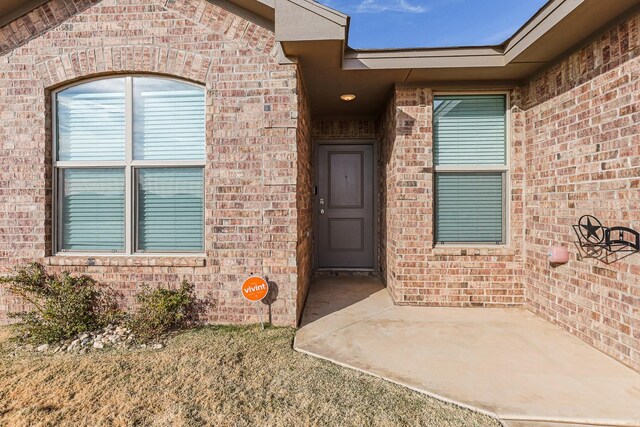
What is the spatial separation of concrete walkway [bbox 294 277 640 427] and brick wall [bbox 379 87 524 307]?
7.7 inches

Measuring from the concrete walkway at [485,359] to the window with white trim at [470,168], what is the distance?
968 millimetres

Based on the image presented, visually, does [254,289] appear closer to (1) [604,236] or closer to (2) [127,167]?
(2) [127,167]

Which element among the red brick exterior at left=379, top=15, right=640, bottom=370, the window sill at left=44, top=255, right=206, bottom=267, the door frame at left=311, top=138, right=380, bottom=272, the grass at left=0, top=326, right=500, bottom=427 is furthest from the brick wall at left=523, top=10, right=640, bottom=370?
the window sill at left=44, top=255, right=206, bottom=267

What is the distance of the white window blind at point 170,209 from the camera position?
10.8ft

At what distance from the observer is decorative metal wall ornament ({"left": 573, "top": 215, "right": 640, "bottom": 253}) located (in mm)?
2398

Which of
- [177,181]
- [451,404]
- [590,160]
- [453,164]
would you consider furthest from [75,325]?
[590,160]

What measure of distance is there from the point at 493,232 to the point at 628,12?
225 centimetres

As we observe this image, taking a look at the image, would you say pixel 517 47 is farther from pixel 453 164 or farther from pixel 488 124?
pixel 453 164

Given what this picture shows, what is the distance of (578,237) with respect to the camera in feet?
9.47

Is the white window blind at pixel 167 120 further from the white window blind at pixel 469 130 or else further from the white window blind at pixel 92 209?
the white window blind at pixel 469 130

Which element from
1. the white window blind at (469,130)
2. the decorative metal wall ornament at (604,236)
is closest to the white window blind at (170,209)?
the white window blind at (469,130)

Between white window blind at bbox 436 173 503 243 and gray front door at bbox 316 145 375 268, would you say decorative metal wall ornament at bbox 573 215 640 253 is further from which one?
gray front door at bbox 316 145 375 268

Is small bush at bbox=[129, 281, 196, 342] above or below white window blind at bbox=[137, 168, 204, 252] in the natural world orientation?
below

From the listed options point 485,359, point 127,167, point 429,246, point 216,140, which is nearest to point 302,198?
point 216,140
